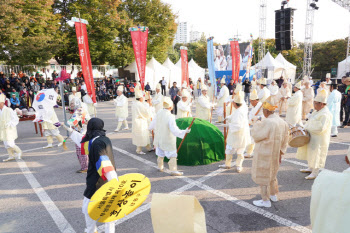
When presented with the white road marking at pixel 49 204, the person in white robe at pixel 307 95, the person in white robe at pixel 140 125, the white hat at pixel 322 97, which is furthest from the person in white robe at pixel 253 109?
the person in white robe at pixel 307 95

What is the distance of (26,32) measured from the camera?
16156 mm

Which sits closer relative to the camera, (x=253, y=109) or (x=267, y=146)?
(x=267, y=146)

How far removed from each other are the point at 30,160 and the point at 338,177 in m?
7.59

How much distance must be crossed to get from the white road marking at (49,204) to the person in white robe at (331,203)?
11.3ft

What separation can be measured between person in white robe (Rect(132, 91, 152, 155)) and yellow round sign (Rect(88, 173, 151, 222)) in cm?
448

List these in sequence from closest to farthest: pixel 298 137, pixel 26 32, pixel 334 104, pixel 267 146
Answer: pixel 267 146 → pixel 298 137 → pixel 334 104 → pixel 26 32

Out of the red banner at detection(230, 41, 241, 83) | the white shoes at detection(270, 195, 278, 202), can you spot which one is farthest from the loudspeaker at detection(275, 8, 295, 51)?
the white shoes at detection(270, 195, 278, 202)

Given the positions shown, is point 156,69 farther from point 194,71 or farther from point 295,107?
point 295,107

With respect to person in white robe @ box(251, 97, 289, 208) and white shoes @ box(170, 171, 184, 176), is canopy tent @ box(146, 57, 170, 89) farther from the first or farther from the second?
person in white robe @ box(251, 97, 289, 208)

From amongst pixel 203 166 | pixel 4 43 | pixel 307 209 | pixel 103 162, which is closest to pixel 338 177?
pixel 103 162

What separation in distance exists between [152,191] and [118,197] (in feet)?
7.87

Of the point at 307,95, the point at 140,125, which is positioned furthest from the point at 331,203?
the point at 307,95

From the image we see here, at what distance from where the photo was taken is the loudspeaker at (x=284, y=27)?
59.8 feet

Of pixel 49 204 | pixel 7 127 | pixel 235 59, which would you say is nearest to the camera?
pixel 49 204
